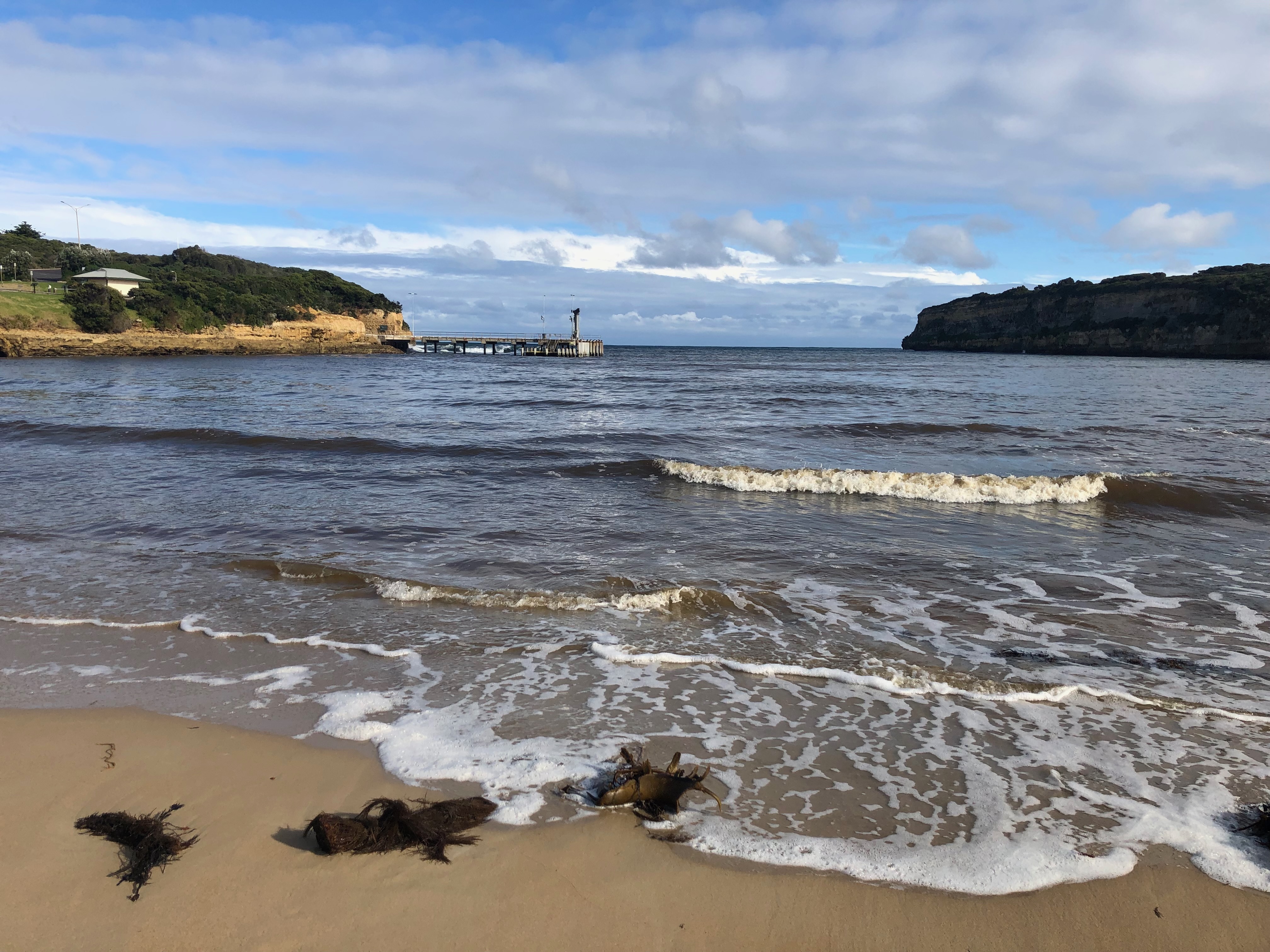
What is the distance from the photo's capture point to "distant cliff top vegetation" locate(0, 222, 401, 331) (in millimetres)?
74250

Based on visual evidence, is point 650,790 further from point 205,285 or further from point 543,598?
point 205,285

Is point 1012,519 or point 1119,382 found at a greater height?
point 1119,382

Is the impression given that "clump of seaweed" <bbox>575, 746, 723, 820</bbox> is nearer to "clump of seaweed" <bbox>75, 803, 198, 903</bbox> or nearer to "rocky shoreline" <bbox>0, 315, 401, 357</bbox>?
"clump of seaweed" <bbox>75, 803, 198, 903</bbox>

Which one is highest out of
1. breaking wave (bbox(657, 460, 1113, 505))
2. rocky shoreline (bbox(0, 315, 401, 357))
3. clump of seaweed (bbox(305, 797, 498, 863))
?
rocky shoreline (bbox(0, 315, 401, 357))

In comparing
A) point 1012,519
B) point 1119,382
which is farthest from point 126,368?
point 1119,382

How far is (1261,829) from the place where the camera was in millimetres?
3000

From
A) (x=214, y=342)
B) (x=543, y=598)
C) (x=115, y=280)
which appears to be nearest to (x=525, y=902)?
(x=543, y=598)

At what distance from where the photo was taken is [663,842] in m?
2.98

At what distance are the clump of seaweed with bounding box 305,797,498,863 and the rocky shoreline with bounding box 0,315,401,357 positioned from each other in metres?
73.5

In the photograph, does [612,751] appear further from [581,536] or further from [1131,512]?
[1131,512]

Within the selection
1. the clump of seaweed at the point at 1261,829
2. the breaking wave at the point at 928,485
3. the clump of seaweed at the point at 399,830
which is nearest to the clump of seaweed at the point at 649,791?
the clump of seaweed at the point at 399,830

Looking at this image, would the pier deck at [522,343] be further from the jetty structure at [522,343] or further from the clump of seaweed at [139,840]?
the clump of seaweed at [139,840]

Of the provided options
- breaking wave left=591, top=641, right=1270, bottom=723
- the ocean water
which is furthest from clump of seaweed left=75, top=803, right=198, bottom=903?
breaking wave left=591, top=641, right=1270, bottom=723

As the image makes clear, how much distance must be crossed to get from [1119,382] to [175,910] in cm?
4821
